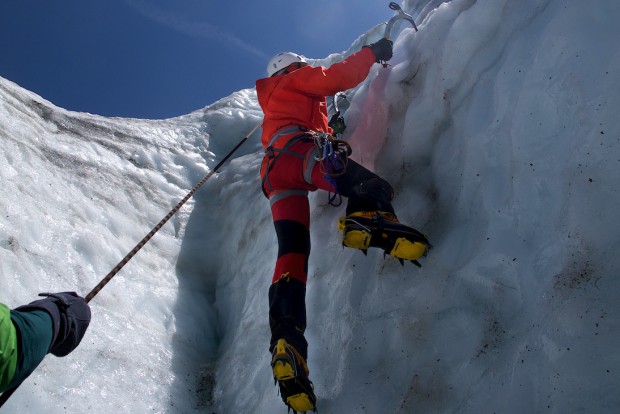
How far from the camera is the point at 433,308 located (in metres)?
2.89

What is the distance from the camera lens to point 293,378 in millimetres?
2715

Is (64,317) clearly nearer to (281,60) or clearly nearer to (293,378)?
(293,378)

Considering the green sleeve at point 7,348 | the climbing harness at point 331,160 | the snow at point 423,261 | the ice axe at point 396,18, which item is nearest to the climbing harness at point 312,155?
the climbing harness at point 331,160

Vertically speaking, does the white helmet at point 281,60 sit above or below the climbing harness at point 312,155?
above

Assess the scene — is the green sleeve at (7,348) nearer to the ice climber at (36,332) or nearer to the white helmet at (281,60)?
the ice climber at (36,332)

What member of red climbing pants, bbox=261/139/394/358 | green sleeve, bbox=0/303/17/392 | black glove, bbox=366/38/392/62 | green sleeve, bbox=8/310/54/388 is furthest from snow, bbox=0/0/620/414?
green sleeve, bbox=0/303/17/392

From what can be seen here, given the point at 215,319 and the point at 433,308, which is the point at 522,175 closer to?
the point at 433,308

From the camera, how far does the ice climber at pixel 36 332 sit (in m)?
2.00

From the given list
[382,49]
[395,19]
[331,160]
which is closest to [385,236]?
[331,160]

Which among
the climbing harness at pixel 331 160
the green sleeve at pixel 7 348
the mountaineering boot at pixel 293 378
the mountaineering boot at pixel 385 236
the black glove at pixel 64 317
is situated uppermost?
the climbing harness at pixel 331 160

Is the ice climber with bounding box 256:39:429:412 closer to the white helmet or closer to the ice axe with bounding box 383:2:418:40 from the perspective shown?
the white helmet

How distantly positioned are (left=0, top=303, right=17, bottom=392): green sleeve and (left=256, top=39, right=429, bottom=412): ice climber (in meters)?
1.26

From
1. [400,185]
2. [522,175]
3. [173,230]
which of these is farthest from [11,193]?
[522,175]

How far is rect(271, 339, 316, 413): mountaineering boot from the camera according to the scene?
2.72 metres
